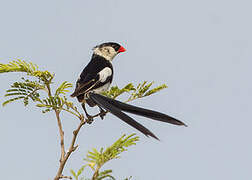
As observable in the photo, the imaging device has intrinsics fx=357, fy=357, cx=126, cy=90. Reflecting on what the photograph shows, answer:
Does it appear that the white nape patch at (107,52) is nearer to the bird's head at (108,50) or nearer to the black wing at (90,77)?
the bird's head at (108,50)

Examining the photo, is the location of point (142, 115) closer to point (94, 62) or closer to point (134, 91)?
point (134, 91)

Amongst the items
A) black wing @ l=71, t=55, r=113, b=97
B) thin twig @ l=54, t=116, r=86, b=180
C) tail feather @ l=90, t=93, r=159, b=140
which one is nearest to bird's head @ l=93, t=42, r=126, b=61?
black wing @ l=71, t=55, r=113, b=97

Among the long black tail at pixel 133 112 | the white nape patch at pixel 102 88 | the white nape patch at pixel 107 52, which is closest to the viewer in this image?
the long black tail at pixel 133 112

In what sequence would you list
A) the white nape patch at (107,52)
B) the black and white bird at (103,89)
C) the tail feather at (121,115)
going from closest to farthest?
the tail feather at (121,115), the black and white bird at (103,89), the white nape patch at (107,52)

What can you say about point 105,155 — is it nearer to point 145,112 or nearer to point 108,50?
point 145,112

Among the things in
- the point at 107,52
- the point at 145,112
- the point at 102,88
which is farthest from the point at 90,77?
the point at 145,112

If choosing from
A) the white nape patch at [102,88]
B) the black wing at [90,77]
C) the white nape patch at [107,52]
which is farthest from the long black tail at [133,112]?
the white nape patch at [107,52]

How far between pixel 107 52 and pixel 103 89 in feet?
5.39

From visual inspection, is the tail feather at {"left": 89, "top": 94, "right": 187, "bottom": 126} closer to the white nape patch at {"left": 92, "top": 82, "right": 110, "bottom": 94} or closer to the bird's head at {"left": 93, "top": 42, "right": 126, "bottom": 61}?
the white nape patch at {"left": 92, "top": 82, "right": 110, "bottom": 94}

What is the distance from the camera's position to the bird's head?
23.2ft

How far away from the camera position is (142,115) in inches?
140

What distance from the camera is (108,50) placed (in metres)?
7.09

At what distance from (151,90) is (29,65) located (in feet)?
4.73

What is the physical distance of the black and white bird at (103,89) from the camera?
11.2ft
